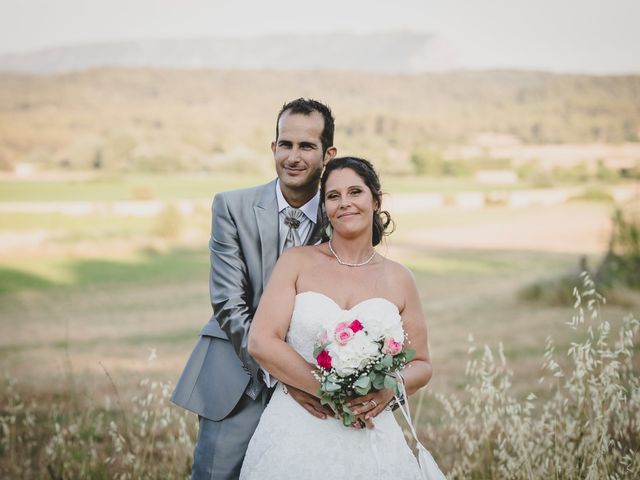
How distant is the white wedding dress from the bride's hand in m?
0.15

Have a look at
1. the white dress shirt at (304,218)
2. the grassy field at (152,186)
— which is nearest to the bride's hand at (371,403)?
the white dress shirt at (304,218)

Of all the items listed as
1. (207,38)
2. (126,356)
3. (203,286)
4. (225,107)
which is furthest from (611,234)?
(207,38)

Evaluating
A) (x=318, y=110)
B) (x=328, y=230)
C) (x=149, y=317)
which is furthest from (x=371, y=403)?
(x=149, y=317)

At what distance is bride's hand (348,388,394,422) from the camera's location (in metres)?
3.31

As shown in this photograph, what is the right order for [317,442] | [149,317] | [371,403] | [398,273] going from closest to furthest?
[371,403] < [317,442] < [398,273] < [149,317]

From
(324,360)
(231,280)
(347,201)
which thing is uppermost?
(347,201)

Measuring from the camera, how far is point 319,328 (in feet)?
11.3

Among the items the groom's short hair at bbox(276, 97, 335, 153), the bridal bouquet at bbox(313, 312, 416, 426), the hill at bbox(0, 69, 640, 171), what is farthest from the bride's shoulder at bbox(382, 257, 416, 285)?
the hill at bbox(0, 69, 640, 171)

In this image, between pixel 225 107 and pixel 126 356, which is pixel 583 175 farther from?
pixel 126 356

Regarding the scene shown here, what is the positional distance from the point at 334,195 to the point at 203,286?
23.4 meters

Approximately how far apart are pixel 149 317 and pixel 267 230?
17.1 metres

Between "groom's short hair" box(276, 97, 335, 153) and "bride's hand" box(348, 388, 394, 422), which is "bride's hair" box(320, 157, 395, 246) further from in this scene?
"bride's hand" box(348, 388, 394, 422)

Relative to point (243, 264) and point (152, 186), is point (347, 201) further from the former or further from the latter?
point (152, 186)

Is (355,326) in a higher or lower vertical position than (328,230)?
lower
